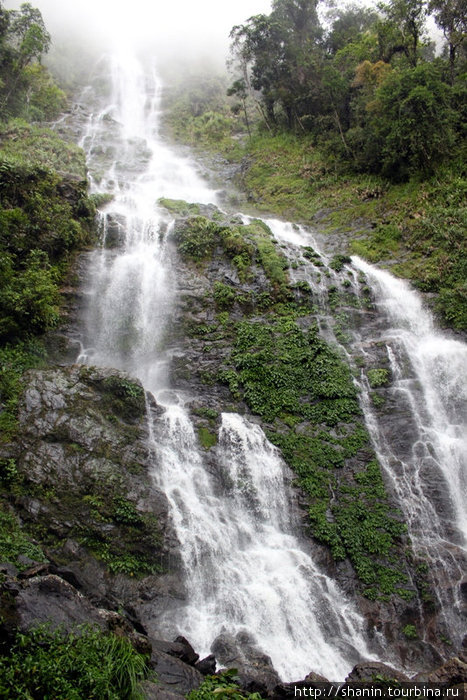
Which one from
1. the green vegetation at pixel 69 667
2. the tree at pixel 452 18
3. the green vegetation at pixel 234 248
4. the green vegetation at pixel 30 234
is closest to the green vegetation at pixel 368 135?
the tree at pixel 452 18

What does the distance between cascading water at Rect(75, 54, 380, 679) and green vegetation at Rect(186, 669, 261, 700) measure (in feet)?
6.65

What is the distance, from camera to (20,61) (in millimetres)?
27359

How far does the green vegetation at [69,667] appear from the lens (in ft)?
15.2

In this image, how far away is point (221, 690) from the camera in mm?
6297

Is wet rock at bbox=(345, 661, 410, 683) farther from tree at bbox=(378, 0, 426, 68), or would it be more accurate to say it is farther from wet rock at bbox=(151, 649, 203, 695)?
tree at bbox=(378, 0, 426, 68)

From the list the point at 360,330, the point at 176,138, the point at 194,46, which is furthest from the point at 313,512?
the point at 194,46

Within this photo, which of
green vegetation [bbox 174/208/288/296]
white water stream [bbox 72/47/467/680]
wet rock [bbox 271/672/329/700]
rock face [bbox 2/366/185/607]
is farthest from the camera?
green vegetation [bbox 174/208/288/296]

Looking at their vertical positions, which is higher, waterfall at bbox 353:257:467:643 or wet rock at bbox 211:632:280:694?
waterfall at bbox 353:257:467:643

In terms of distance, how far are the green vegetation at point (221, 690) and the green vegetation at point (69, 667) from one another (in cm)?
93

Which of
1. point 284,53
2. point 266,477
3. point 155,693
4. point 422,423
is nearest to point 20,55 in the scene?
point 284,53

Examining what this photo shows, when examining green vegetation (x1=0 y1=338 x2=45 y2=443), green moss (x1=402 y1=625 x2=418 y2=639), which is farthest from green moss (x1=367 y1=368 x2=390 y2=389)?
green vegetation (x1=0 y1=338 x2=45 y2=443)

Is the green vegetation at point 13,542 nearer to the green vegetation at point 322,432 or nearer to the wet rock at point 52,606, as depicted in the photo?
the wet rock at point 52,606

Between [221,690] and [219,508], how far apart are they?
207 inches

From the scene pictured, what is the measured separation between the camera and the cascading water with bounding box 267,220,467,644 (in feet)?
36.1
